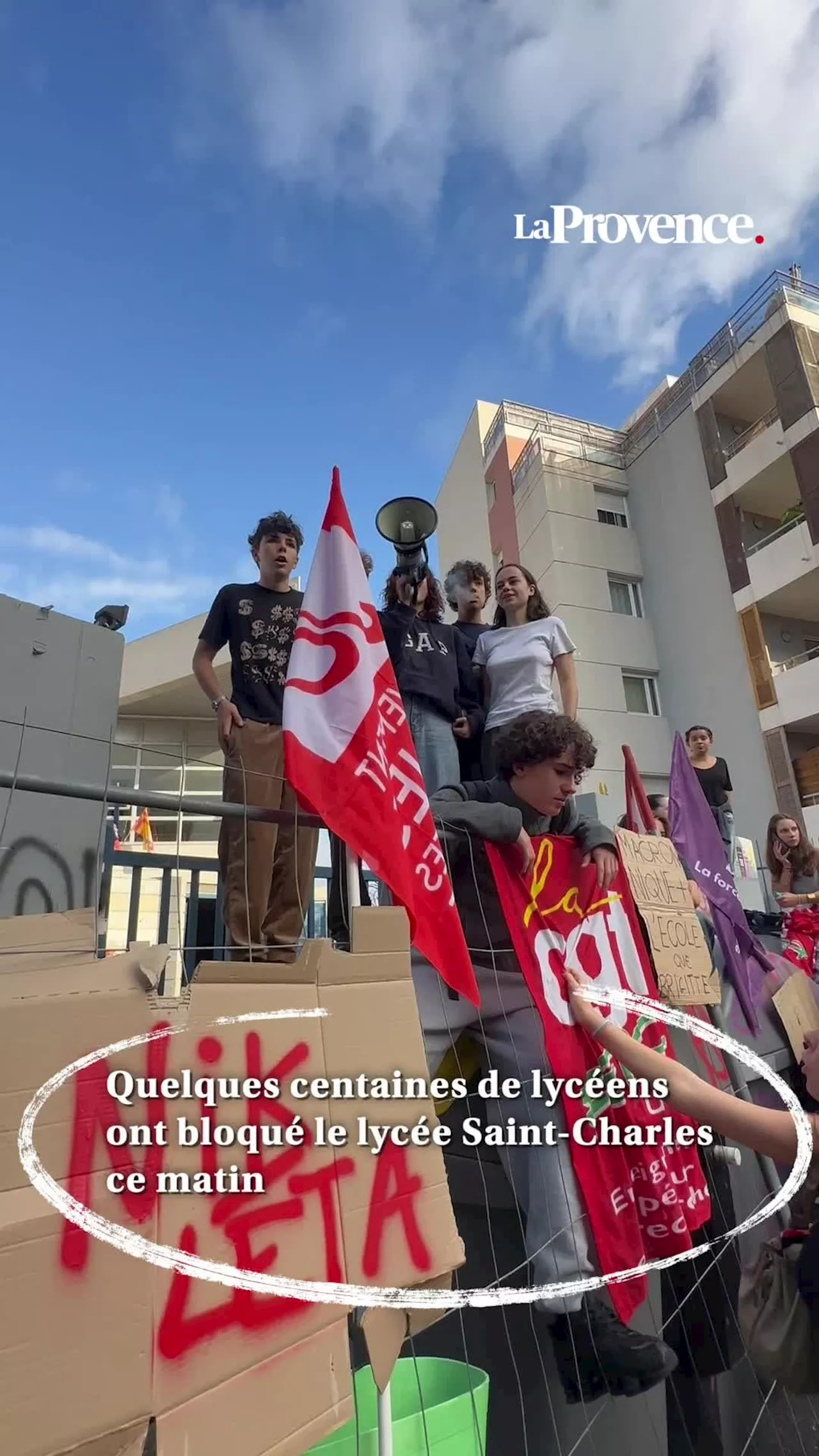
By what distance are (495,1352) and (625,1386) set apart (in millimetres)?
373

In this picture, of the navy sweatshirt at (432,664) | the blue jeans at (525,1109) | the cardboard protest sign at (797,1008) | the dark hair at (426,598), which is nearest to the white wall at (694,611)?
the cardboard protest sign at (797,1008)

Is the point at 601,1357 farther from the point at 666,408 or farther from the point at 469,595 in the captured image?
the point at 666,408

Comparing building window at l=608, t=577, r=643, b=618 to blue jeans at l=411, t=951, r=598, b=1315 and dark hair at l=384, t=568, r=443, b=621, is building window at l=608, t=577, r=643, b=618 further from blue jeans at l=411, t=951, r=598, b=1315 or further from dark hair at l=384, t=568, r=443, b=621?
blue jeans at l=411, t=951, r=598, b=1315

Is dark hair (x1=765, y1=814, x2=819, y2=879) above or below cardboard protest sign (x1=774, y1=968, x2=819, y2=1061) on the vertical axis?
above

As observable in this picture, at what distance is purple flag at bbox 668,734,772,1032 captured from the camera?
13.0 ft

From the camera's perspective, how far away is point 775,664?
48.3 ft

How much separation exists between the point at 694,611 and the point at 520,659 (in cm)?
1421

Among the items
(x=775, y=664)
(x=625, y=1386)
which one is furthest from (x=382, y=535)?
(x=775, y=664)

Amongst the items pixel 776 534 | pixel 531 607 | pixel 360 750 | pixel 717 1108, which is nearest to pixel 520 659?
pixel 531 607

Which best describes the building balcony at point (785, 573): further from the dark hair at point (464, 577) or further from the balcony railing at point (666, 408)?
the dark hair at point (464, 577)

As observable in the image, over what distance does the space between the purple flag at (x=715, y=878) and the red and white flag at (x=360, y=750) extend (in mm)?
2220

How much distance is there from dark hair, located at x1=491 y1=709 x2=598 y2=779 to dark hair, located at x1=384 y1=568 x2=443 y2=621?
0.86m

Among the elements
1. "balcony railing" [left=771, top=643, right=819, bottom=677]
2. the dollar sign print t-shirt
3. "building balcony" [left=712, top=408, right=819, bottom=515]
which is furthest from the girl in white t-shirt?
"building balcony" [left=712, top=408, right=819, bottom=515]

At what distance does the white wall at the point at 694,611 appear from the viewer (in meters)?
14.7
